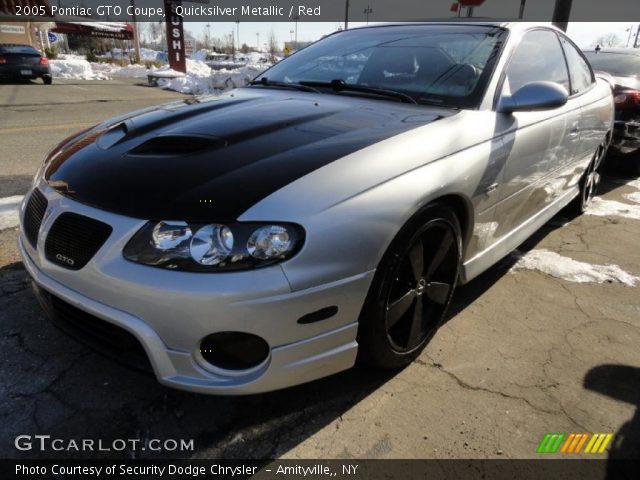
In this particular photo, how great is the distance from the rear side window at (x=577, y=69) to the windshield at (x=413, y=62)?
112 cm

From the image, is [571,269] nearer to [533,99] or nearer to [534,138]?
[534,138]

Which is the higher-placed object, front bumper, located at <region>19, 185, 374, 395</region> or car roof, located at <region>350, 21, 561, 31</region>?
car roof, located at <region>350, 21, 561, 31</region>

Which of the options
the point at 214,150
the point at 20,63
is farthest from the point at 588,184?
the point at 20,63

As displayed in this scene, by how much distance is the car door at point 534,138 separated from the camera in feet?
8.36

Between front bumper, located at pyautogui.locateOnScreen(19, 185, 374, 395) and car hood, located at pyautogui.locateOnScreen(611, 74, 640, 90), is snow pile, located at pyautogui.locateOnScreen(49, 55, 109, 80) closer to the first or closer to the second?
car hood, located at pyautogui.locateOnScreen(611, 74, 640, 90)

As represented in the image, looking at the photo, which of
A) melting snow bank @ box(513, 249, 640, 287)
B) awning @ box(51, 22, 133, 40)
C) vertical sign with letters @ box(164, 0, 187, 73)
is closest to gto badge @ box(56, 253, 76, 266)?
melting snow bank @ box(513, 249, 640, 287)

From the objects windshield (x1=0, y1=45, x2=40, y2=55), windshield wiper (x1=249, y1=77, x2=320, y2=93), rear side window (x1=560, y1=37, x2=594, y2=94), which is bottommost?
windshield (x1=0, y1=45, x2=40, y2=55)

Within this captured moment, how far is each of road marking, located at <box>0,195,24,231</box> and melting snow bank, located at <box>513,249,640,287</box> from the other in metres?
3.74

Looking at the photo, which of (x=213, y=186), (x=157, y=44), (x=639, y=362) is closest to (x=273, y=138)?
(x=213, y=186)

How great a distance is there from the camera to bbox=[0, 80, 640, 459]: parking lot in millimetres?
1837

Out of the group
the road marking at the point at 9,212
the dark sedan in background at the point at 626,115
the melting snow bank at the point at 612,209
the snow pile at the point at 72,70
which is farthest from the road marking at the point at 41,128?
the snow pile at the point at 72,70

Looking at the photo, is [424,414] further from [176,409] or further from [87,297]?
[87,297]

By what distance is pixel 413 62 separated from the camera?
2760mm

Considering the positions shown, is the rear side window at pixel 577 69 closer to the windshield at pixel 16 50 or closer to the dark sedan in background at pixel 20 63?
the dark sedan in background at pixel 20 63
